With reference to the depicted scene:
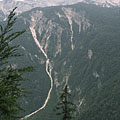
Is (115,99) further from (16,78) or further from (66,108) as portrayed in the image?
(16,78)

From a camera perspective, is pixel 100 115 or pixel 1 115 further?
pixel 100 115

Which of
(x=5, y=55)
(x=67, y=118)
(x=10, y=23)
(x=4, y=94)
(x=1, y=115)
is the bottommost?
(x=67, y=118)

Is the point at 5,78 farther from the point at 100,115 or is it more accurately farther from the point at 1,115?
the point at 100,115

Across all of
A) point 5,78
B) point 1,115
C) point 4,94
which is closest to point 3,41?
point 5,78

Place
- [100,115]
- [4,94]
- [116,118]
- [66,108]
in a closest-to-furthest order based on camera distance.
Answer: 1. [4,94]
2. [66,108]
3. [116,118]
4. [100,115]

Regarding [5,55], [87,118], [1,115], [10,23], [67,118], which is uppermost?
[10,23]

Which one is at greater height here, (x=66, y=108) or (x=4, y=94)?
(x=4, y=94)

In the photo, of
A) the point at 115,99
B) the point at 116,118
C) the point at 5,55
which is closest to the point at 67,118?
the point at 5,55

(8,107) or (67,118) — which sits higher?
(8,107)

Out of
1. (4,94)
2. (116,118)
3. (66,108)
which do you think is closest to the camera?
(4,94)

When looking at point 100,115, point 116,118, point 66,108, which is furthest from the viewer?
point 100,115
